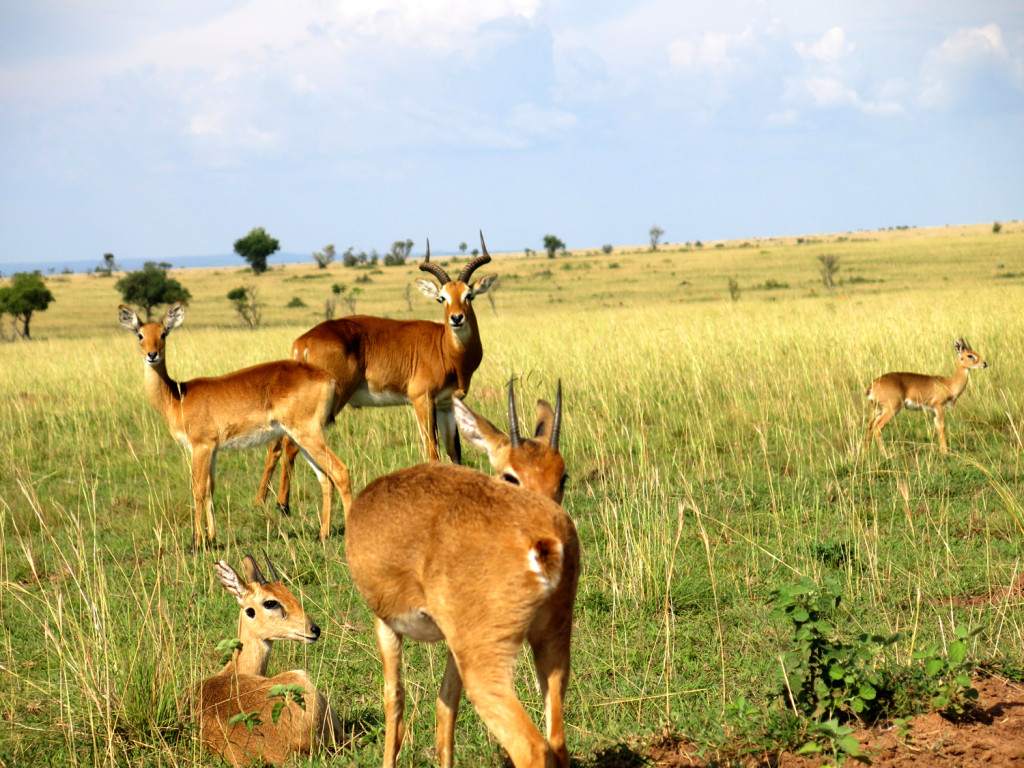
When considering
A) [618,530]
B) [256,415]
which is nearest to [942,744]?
[618,530]

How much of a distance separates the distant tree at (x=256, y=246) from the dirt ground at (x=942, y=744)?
7639 centimetres

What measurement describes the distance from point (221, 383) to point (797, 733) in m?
5.62

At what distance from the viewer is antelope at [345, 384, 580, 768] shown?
2449 millimetres

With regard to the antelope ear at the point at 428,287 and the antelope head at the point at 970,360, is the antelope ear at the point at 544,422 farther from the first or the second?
the antelope head at the point at 970,360

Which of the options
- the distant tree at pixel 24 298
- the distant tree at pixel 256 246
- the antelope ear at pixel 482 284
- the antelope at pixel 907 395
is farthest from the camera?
the distant tree at pixel 256 246

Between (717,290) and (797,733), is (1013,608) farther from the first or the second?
(717,290)

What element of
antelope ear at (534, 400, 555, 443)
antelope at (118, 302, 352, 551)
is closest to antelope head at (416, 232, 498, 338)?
antelope at (118, 302, 352, 551)

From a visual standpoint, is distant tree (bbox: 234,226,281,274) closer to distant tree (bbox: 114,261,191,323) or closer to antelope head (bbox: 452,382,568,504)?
distant tree (bbox: 114,261,191,323)

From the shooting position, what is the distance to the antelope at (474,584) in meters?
2.45

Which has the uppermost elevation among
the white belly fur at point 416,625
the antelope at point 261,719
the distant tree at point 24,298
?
the distant tree at point 24,298

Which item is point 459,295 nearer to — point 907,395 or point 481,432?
point 907,395

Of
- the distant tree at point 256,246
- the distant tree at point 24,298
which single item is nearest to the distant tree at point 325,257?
the distant tree at point 256,246

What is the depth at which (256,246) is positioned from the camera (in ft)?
250

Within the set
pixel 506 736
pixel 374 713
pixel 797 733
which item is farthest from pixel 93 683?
pixel 797 733
